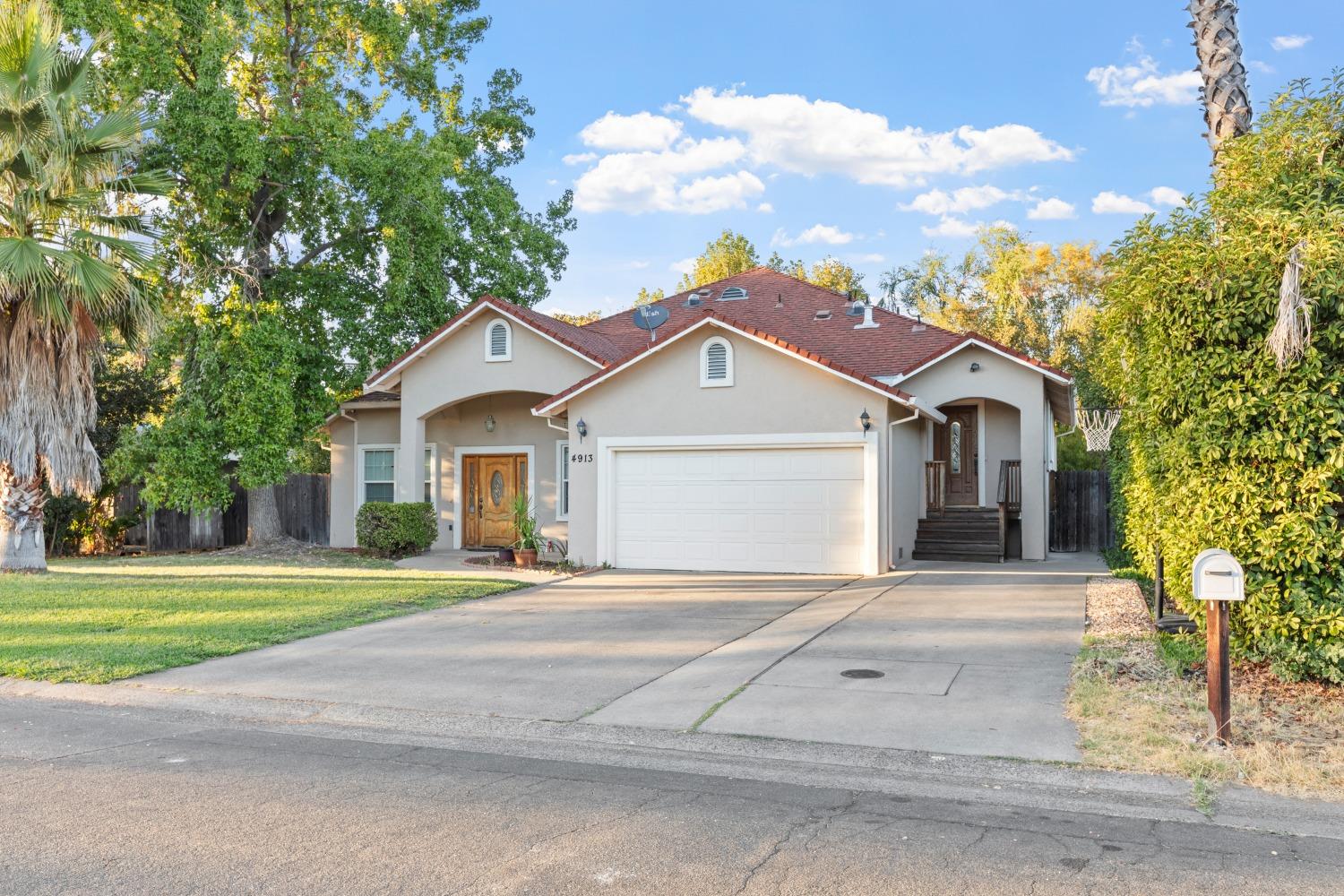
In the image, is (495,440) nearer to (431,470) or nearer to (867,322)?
(431,470)

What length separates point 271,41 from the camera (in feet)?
68.7

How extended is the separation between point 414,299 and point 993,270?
28.4 meters

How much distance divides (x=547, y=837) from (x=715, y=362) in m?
12.3

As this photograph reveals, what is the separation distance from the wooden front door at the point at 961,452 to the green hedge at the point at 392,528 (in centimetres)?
Result: 1080

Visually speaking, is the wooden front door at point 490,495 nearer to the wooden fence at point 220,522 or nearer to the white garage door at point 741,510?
the white garage door at point 741,510

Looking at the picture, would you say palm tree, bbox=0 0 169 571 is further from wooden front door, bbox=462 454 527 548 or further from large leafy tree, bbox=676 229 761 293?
large leafy tree, bbox=676 229 761 293

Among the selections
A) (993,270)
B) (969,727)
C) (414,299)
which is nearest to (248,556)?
(414,299)

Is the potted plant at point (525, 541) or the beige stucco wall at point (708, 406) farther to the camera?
the potted plant at point (525, 541)

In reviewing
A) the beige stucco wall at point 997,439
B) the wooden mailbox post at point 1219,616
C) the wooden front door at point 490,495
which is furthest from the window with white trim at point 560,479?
the wooden mailbox post at point 1219,616


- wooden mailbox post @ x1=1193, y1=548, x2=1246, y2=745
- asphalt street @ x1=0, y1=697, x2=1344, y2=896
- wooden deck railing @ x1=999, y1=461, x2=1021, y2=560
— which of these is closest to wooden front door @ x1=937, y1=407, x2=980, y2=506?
wooden deck railing @ x1=999, y1=461, x2=1021, y2=560

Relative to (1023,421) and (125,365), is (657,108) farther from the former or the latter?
(125,365)

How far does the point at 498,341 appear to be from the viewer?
19266 millimetres

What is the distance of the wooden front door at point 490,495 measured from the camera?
67.9 feet

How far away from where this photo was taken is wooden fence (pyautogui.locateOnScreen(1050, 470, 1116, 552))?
20969 mm
